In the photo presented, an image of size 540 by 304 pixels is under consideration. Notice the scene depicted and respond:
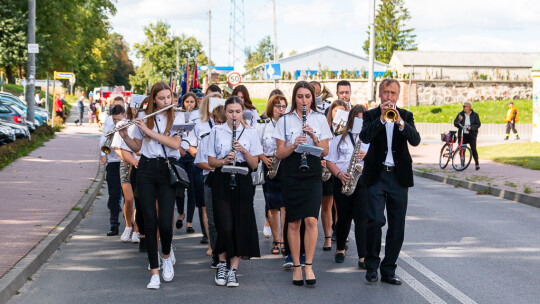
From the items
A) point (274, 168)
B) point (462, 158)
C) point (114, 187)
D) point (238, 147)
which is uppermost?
point (238, 147)

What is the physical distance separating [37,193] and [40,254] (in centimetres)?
578

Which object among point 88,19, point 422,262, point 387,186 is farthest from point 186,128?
point 88,19

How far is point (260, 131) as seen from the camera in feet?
27.4

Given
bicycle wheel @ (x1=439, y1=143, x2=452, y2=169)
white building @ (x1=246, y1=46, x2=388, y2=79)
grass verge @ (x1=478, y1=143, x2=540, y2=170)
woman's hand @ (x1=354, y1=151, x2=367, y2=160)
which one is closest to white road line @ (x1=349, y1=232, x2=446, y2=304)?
woman's hand @ (x1=354, y1=151, x2=367, y2=160)

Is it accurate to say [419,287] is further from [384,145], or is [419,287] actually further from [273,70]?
[273,70]

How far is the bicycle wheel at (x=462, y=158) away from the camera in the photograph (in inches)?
776

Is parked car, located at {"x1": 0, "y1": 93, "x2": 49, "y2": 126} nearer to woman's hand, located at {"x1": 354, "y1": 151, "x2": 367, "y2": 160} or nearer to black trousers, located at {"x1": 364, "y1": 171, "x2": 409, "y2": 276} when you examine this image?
woman's hand, located at {"x1": 354, "y1": 151, "x2": 367, "y2": 160}

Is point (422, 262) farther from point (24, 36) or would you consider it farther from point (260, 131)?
point (24, 36)

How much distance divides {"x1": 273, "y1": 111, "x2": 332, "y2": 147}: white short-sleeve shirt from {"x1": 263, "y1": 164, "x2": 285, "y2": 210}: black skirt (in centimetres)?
130

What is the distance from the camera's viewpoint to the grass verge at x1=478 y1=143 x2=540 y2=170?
21200 mm

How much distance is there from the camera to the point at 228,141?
701 cm

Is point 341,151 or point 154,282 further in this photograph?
point 341,151

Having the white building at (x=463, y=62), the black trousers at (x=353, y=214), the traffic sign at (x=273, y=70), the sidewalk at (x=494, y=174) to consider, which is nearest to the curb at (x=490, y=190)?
the sidewalk at (x=494, y=174)

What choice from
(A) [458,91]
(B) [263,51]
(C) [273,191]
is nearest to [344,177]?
(C) [273,191]
